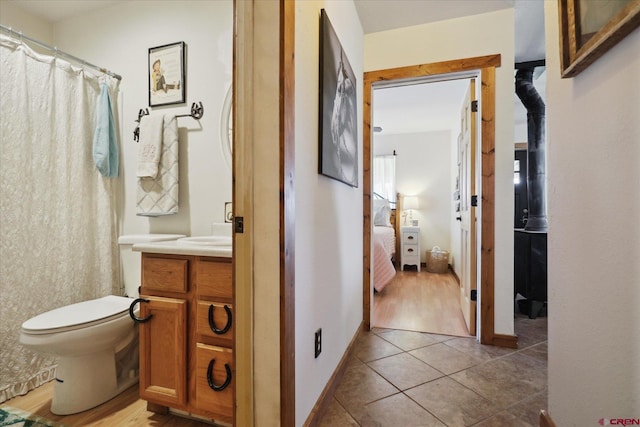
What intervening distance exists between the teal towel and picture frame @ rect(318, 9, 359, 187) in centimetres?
163

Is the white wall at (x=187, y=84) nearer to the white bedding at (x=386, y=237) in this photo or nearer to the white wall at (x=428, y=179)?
the white bedding at (x=386, y=237)

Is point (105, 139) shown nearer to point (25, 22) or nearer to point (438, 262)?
point (25, 22)

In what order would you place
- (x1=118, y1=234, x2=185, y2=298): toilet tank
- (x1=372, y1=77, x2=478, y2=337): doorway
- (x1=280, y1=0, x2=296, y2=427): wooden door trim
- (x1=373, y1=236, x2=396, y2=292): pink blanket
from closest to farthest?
(x1=280, y1=0, x2=296, y2=427): wooden door trim, (x1=118, y1=234, x2=185, y2=298): toilet tank, (x1=372, y1=77, x2=478, y2=337): doorway, (x1=373, y1=236, x2=396, y2=292): pink blanket

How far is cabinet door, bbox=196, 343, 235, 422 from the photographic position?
1.19 m

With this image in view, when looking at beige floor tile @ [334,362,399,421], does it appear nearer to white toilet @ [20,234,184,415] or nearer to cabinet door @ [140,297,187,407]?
cabinet door @ [140,297,187,407]

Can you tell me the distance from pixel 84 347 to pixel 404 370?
1.70 meters

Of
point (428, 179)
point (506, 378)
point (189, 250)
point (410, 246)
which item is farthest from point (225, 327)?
point (428, 179)

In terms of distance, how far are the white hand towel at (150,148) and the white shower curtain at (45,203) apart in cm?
41

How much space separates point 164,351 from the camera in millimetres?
1314

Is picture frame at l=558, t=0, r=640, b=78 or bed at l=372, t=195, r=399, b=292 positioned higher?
picture frame at l=558, t=0, r=640, b=78

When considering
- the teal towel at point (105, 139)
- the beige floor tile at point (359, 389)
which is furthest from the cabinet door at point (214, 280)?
the teal towel at point (105, 139)

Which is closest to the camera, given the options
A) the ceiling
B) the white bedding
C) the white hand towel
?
the white hand towel

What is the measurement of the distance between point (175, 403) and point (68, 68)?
84.9 inches

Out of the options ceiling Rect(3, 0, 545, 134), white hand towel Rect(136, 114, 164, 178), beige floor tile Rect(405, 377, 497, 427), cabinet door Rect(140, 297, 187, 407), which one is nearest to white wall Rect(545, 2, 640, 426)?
beige floor tile Rect(405, 377, 497, 427)
